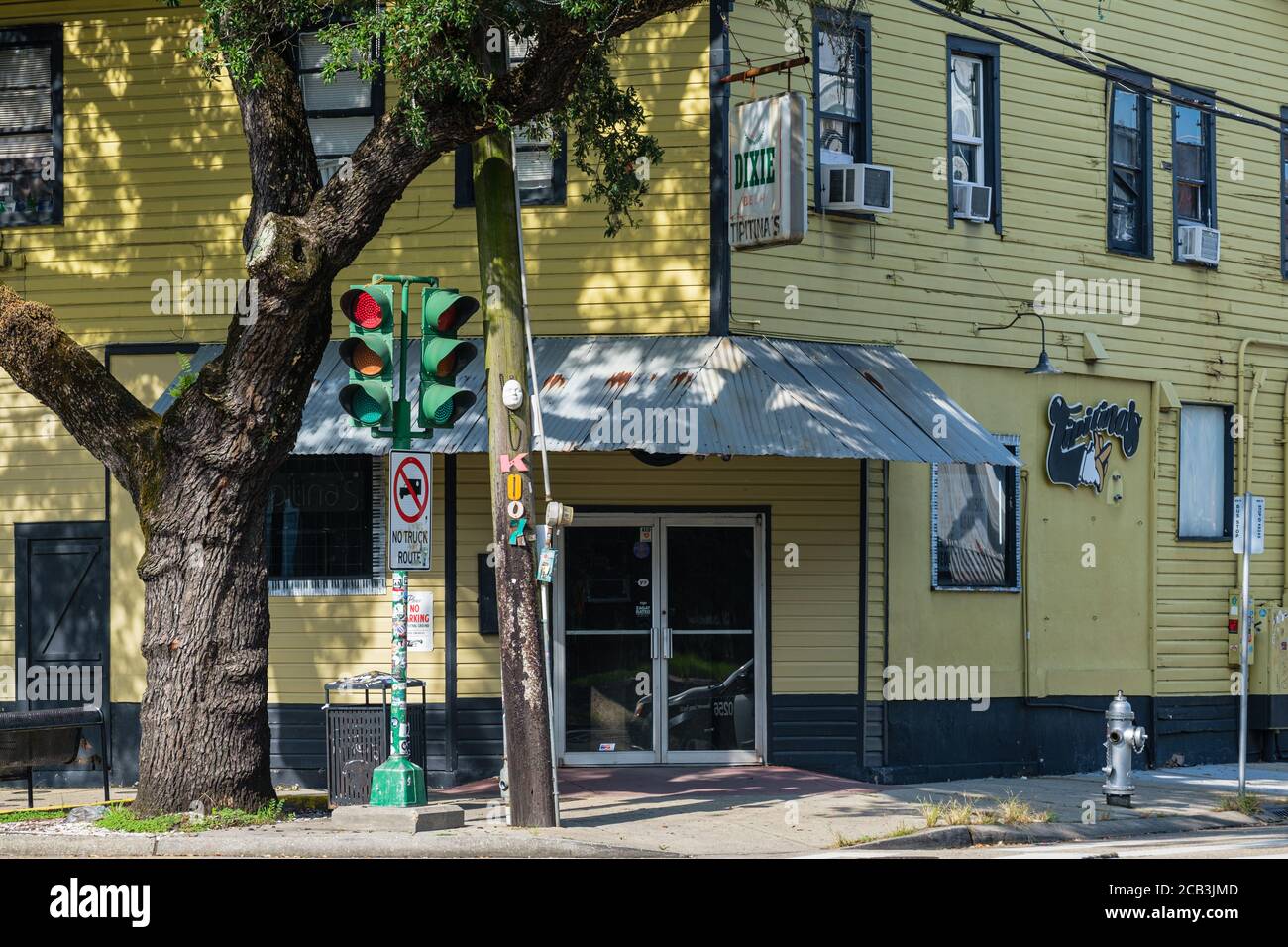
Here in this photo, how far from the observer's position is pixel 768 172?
14836mm

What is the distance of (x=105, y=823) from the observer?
12156mm

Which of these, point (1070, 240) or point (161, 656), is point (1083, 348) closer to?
point (1070, 240)

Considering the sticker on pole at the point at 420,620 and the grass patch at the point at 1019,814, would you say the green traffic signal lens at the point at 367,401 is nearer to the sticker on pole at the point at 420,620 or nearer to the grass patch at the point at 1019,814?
the sticker on pole at the point at 420,620

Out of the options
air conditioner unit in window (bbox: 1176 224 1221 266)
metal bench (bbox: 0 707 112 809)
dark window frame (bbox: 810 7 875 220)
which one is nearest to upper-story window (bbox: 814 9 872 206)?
dark window frame (bbox: 810 7 875 220)

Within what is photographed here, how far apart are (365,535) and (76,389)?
4132 millimetres

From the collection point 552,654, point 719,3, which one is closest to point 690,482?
point 552,654

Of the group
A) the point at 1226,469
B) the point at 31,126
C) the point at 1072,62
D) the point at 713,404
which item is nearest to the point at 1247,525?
the point at 1226,469

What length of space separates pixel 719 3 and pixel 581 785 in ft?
24.6

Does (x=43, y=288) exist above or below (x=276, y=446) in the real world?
above

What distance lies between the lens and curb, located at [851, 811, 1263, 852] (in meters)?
12.5

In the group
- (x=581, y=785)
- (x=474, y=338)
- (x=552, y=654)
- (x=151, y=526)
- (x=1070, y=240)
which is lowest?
(x=581, y=785)

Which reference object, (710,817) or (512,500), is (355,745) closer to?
(512,500)

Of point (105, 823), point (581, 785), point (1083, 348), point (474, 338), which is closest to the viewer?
point (105, 823)

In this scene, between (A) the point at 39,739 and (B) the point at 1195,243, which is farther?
(B) the point at 1195,243
